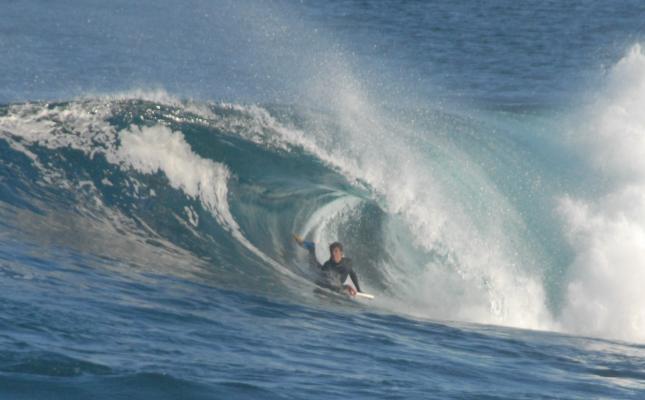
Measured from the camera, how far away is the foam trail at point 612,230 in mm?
16672

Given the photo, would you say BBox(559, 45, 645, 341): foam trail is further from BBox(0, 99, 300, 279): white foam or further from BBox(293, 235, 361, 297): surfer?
BBox(0, 99, 300, 279): white foam

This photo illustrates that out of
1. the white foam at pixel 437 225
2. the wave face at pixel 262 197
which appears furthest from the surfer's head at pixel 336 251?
the white foam at pixel 437 225

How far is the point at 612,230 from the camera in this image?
18.2 m

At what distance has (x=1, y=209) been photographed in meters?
15.5

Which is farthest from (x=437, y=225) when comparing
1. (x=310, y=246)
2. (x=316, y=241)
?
(x=310, y=246)

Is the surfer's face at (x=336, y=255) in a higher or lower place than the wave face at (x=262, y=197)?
lower


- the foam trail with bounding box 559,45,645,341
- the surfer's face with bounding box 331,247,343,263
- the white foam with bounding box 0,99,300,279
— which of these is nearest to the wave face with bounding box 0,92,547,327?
the white foam with bounding box 0,99,300,279

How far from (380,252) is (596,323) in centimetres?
372

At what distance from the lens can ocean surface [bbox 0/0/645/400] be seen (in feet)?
33.6

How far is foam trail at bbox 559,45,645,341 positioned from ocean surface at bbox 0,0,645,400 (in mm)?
44

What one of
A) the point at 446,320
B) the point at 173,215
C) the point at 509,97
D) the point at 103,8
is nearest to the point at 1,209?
the point at 173,215

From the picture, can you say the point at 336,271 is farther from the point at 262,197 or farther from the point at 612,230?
the point at 612,230

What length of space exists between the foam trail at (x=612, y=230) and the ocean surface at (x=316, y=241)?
0.04 meters

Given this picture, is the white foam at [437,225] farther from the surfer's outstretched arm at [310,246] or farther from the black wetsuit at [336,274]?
the surfer's outstretched arm at [310,246]
